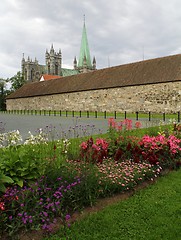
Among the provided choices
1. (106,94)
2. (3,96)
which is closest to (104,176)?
(106,94)

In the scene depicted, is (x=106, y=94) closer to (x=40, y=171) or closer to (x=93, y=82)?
(x=93, y=82)

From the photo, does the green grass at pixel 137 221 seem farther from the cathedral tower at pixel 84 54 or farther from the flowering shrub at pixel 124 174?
the cathedral tower at pixel 84 54

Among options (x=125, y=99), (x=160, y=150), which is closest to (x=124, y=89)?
(x=125, y=99)

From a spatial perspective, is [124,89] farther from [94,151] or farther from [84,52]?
[84,52]

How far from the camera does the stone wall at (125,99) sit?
24.7m

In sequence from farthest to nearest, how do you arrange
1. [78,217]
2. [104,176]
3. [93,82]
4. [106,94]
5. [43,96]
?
[43,96] → [93,82] → [106,94] → [104,176] → [78,217]

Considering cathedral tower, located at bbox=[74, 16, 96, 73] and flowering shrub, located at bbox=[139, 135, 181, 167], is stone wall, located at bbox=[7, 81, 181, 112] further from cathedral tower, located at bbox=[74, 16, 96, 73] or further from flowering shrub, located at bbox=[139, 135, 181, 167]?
cathedral tower, located at bbox=[74, 16, 96, 73]

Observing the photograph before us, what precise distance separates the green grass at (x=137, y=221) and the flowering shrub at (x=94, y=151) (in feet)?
3.71

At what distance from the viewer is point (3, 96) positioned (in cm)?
6200

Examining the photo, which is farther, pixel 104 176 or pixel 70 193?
pixel 104 176

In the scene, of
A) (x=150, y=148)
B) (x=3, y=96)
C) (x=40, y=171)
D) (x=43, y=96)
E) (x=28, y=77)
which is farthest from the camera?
(x=28, y=77)

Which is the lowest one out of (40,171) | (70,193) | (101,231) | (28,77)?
(101,231)

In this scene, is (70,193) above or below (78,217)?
above

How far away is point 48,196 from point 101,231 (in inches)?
Result: 32.3
